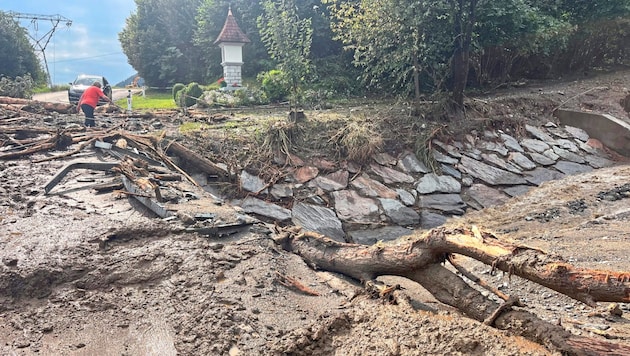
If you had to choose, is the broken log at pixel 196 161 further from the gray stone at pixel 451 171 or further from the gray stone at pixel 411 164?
the gray stone at pixel 451 171

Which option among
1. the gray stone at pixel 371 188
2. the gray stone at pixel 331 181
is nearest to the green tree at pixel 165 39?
the gray stone at pixel 331 181

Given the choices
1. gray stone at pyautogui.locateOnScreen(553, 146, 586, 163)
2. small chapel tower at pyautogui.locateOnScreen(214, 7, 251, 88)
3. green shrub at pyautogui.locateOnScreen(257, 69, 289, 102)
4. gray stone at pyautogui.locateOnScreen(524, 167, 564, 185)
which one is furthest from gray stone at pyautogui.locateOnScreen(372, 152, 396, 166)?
small chapel tower at pyautogui.locateOnScreen(214, 7, 251, 88)

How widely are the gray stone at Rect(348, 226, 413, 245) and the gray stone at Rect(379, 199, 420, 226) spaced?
0.57 ft

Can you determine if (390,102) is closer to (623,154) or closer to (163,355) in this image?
(623,154)

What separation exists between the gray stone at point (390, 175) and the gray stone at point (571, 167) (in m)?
3.61

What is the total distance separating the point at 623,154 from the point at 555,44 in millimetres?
4528

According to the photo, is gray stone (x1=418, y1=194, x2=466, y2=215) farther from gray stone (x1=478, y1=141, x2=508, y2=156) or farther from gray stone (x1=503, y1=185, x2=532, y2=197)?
gray stone (x1=478, y1=141, x2=508, y2=156)

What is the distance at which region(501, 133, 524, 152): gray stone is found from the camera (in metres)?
10.1

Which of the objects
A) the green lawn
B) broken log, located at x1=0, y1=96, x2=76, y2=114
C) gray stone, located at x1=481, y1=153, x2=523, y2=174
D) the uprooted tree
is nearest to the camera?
the uprooted tree

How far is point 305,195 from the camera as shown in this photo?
26.6 ft

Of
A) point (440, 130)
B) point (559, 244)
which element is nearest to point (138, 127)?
point (440, 130)

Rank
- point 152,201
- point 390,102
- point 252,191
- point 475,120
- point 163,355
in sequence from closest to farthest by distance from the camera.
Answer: point 163,355 < point 152,201 < point 252,191 < point 475,120 < point 390,102

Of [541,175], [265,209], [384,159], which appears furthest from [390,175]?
[541,175]

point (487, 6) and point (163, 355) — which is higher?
point (487, 6)
